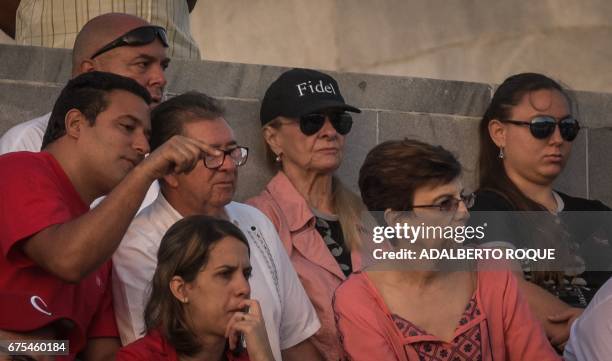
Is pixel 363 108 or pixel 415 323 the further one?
pixel 363 108

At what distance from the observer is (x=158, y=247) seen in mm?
5754

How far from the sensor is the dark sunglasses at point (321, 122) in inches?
273

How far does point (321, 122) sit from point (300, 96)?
0.47 feet

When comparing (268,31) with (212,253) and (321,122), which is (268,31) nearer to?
(321,122)

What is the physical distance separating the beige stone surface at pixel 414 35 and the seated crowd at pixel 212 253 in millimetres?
5371

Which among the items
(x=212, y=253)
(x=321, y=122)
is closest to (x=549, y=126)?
(x=321, y=122)

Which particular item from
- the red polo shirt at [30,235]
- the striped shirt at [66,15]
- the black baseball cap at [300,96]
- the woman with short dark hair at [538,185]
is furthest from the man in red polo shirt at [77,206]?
the striped shirt at [66,15]

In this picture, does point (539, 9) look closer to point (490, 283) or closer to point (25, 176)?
point (490, 283)

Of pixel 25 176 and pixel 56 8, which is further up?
pixel 56 8

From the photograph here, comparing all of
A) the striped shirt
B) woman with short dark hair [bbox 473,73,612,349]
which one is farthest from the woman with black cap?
the striped shirt

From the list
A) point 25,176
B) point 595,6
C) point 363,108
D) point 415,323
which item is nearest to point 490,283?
point 415,323

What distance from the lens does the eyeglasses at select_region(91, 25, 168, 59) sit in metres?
6.44

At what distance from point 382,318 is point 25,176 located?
1256 millimetres

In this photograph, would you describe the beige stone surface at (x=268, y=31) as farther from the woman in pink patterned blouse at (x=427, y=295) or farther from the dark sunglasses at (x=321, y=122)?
the woman in pink patterned blouse at (x=427, y=295)
